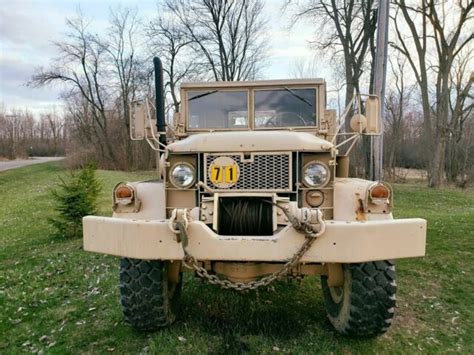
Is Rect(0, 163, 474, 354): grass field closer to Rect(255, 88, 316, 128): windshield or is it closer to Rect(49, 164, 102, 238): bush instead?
Rect(49, 164, 102, 238): bush

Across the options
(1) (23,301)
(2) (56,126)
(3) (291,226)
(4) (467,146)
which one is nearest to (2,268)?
(1) (23,301)

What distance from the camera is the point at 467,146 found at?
1078 inches

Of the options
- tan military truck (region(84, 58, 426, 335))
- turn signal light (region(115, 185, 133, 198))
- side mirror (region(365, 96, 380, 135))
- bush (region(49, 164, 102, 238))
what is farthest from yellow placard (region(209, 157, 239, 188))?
bush (region(49, 164, 102, 238))

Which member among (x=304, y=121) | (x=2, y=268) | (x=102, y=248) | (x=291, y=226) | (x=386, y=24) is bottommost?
(x=2, y=268)

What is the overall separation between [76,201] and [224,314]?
5.15 meters

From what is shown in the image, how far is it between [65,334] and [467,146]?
29.7 metres

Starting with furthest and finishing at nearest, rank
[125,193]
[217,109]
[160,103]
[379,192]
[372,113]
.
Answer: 1. [217,109]
2. [160,103]
3. [372,113]
4. [125,193]
5. [379,192]

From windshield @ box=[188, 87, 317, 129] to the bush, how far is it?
4.43 metres

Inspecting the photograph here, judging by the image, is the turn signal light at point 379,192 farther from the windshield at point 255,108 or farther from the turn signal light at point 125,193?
the turn signal light at point 125,193

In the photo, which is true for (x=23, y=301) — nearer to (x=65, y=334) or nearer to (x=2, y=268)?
(x=65, y=334)

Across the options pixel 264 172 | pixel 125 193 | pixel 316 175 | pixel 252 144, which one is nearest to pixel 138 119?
pixel 125 193

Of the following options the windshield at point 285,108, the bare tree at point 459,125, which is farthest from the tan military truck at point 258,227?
the bare tree at point 459,125

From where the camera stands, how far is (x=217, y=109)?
4363mm

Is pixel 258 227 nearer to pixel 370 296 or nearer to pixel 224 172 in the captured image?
pixel 224 172
